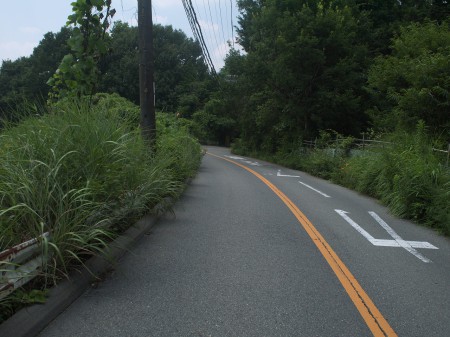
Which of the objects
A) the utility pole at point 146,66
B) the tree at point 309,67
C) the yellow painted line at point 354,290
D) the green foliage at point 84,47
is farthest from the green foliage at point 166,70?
the yellow painted line at point 354,290

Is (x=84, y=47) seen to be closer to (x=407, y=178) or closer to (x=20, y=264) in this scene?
(x=20, y=264)

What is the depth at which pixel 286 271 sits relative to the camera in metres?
5.62

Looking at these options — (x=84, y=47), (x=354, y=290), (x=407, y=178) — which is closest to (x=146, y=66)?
(x=84, y=47)

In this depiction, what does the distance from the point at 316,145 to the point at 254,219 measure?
16704mm

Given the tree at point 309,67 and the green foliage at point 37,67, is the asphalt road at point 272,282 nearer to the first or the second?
the tree at point 309,67

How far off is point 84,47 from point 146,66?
2674 millimetres

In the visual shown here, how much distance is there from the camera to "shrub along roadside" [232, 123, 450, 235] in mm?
9312

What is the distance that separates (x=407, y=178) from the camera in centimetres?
1052

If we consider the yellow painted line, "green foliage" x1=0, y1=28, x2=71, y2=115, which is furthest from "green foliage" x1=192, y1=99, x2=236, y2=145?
the yellow painted line

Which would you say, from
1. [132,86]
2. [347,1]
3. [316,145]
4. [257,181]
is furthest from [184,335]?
[132,86]

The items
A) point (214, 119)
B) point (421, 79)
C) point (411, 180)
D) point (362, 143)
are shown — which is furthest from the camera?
point (214, 119)

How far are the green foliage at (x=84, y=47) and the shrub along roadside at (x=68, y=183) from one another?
4.23 feet

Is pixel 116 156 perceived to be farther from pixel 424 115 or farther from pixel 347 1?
pixel 347 1

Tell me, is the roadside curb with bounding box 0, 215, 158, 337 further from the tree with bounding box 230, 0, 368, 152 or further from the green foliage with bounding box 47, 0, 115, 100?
the tree with bounding box 230, 0, 368, 152
